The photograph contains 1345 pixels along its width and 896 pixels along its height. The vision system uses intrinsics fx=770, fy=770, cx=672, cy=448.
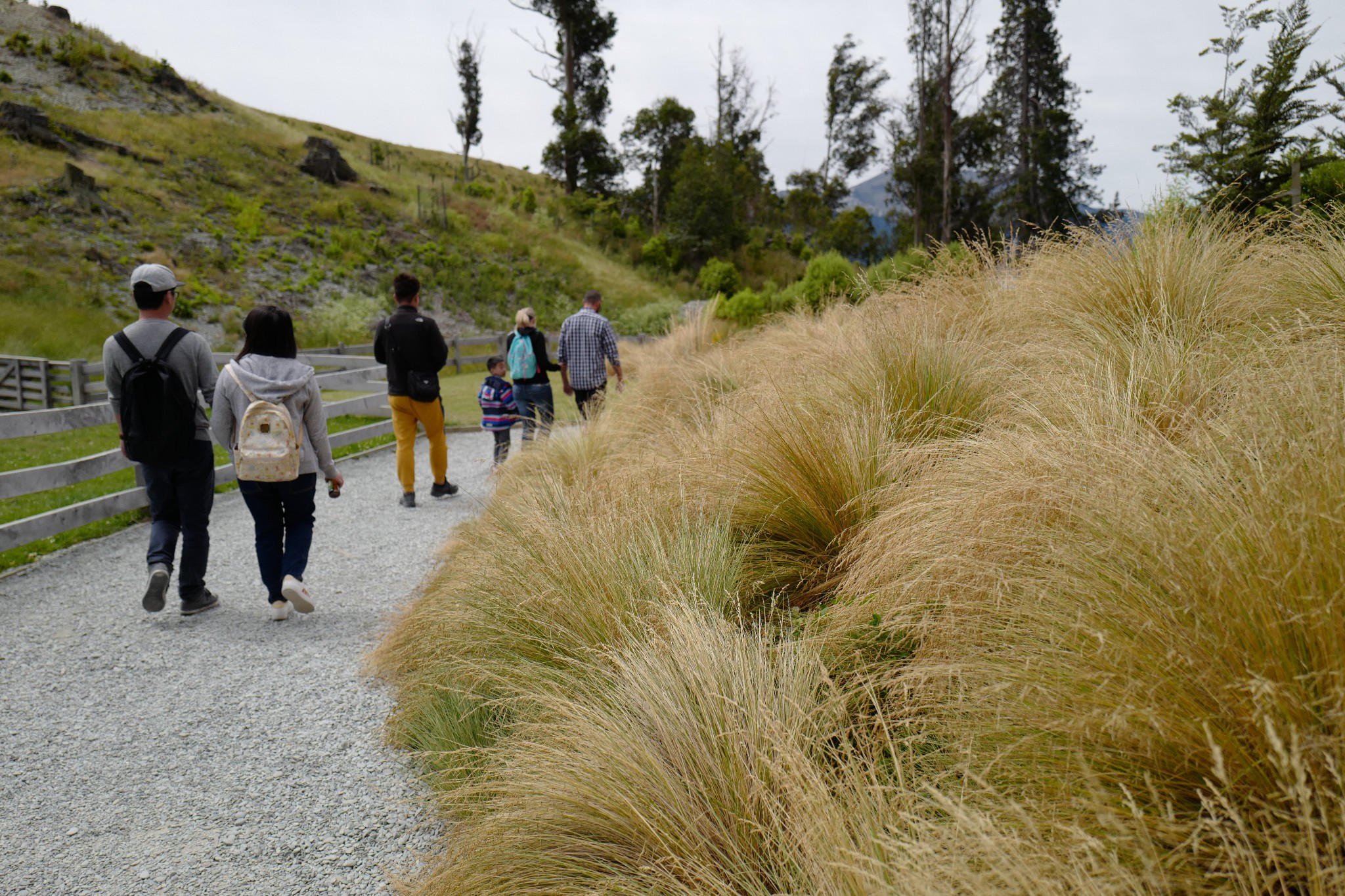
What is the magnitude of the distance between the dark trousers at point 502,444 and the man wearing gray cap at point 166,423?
325cm

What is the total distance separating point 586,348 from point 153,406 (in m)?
4.47

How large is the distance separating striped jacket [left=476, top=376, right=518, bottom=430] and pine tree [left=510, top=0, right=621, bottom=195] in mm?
34438

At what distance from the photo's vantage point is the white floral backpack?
4.39m

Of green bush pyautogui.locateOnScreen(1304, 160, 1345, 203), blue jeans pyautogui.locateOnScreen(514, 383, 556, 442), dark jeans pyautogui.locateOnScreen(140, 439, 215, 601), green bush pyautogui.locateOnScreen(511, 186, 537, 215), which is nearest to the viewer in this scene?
dark jeans pyautogui.locateOnScreen(140, 439, 215, 601)

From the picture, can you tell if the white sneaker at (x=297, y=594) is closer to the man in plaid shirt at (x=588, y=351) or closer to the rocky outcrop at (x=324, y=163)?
the man in plaid shirt at (x=588, y=351)

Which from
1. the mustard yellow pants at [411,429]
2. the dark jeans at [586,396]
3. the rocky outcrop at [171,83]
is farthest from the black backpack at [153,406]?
the rocky outcrop at [171,83]

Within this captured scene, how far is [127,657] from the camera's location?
13.5ft

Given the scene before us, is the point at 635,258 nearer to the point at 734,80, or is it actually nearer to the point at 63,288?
the point at 734,80

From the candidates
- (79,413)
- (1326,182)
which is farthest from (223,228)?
(1326,182)

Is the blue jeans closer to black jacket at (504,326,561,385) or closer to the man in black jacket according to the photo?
black jacket at (504,326,561,385)

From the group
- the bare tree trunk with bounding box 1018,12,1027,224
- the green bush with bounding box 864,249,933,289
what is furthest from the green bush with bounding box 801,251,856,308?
the bare tree trunk with bounding box 1018,12,1027,224

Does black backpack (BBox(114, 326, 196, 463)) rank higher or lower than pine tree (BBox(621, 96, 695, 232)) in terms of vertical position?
lower

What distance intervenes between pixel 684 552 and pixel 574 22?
4224cm

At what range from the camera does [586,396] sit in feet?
28.4
